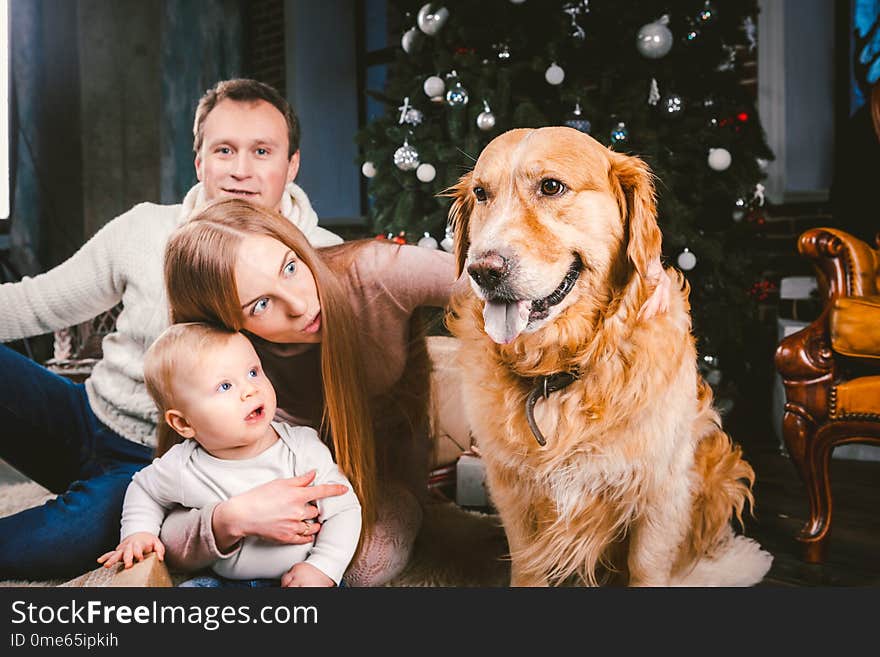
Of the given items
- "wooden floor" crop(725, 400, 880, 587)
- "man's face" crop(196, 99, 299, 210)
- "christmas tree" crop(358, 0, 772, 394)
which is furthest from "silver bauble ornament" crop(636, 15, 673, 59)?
"wooden floor" crop(725, 400, 880, 587)

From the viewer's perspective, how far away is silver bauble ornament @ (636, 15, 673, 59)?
4.89 ft

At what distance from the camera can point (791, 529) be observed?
1653mm

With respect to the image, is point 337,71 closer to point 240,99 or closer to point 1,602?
point 240,99

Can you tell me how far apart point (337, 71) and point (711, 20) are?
4.97ft

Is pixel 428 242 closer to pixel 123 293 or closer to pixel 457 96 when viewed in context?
pixel 457 96

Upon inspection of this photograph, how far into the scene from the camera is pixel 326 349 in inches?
44.0

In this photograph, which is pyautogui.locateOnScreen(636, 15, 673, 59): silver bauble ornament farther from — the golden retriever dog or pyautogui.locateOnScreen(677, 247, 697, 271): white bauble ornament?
the golden retriever dog

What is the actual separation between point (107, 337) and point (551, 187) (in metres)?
0.86

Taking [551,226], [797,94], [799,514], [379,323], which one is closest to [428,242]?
[379,323]

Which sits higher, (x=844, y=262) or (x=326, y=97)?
(x=326, y=97)

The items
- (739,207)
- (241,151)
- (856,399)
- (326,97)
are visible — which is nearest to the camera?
(241,151)

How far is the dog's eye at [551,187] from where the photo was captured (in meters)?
0.98

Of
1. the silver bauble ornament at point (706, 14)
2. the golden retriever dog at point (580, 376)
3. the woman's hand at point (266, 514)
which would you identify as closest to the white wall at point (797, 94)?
the silver bauble ornament at point (706, 14)

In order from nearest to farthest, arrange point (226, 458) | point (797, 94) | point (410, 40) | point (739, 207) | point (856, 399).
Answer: point (226, 458) < point (856, 399) < point (739, 207) < point (410, 40) < point (797, 94)
